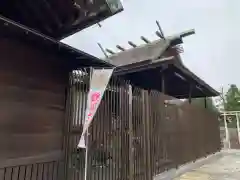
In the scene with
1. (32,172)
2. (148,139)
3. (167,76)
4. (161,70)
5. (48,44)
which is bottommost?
(32,172)

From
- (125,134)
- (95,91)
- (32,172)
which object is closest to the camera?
(32,172)

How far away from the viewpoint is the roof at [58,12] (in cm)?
455

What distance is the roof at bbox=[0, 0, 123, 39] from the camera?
455 cm

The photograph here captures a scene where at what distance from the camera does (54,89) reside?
4.12m

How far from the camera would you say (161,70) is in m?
8.02

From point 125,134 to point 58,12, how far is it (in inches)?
114

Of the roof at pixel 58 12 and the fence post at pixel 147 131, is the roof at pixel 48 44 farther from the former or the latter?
the fence post at pixel 147 131

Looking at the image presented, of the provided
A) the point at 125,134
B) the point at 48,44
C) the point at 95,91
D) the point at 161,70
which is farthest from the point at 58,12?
the point at 161,70

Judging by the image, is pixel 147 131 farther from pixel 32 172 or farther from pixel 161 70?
pixel 161 70

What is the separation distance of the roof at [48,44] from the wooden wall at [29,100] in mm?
135

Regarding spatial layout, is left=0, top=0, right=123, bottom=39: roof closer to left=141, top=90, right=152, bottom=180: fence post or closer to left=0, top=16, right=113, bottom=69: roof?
left=0, top=16, right=113, bottom=69: roof

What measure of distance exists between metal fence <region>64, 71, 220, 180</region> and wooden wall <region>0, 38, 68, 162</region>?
25 centimetres

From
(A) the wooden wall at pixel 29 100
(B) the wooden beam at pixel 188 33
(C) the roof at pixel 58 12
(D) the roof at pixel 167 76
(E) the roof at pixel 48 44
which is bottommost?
(A) the wooden wall at pixel 29 100

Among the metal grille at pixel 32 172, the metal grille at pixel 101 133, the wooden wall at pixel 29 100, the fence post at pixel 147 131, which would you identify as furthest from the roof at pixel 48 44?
the metal grille at pixel 32 172
